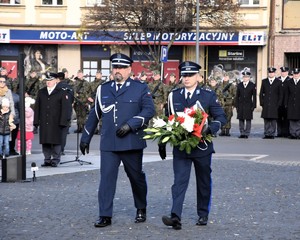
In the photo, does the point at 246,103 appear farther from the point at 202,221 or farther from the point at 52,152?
the point at 202,221

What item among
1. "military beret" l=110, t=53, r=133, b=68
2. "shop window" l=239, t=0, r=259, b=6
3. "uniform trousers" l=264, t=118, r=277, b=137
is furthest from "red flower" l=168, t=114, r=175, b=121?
"shop window" l=239, t=0, r=259, b=6

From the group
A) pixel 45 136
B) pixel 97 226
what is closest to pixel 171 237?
pixel 97 226

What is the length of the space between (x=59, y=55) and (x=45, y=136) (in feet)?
93.9

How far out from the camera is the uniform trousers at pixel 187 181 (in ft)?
33.0

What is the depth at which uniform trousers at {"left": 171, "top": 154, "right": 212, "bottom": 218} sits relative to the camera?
1005cm

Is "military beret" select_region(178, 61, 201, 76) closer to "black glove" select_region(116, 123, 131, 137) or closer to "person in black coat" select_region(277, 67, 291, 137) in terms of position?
"black glove" select_region(116, 123, 131, 137)

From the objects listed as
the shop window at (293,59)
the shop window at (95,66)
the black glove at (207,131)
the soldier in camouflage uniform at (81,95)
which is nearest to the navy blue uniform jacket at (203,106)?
the black glove at (207,131)

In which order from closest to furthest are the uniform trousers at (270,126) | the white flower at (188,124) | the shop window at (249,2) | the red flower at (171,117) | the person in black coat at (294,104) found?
the white flower at (188,124) → the red flower at (171,117) → the person in black coat at (294,104) → the uniform trousers at (270,126) → the shop window at (249,2)

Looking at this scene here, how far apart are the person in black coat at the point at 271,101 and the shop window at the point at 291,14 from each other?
16.4 metres

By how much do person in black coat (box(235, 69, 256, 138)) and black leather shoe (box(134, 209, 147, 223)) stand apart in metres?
16.1

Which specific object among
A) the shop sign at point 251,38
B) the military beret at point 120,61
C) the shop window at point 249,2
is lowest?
the military beret at point 120,61

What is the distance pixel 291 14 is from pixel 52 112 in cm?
2725

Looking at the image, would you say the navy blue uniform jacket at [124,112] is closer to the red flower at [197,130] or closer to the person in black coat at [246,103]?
the red flower at [197,130]

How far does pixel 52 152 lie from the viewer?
56.7 feet
